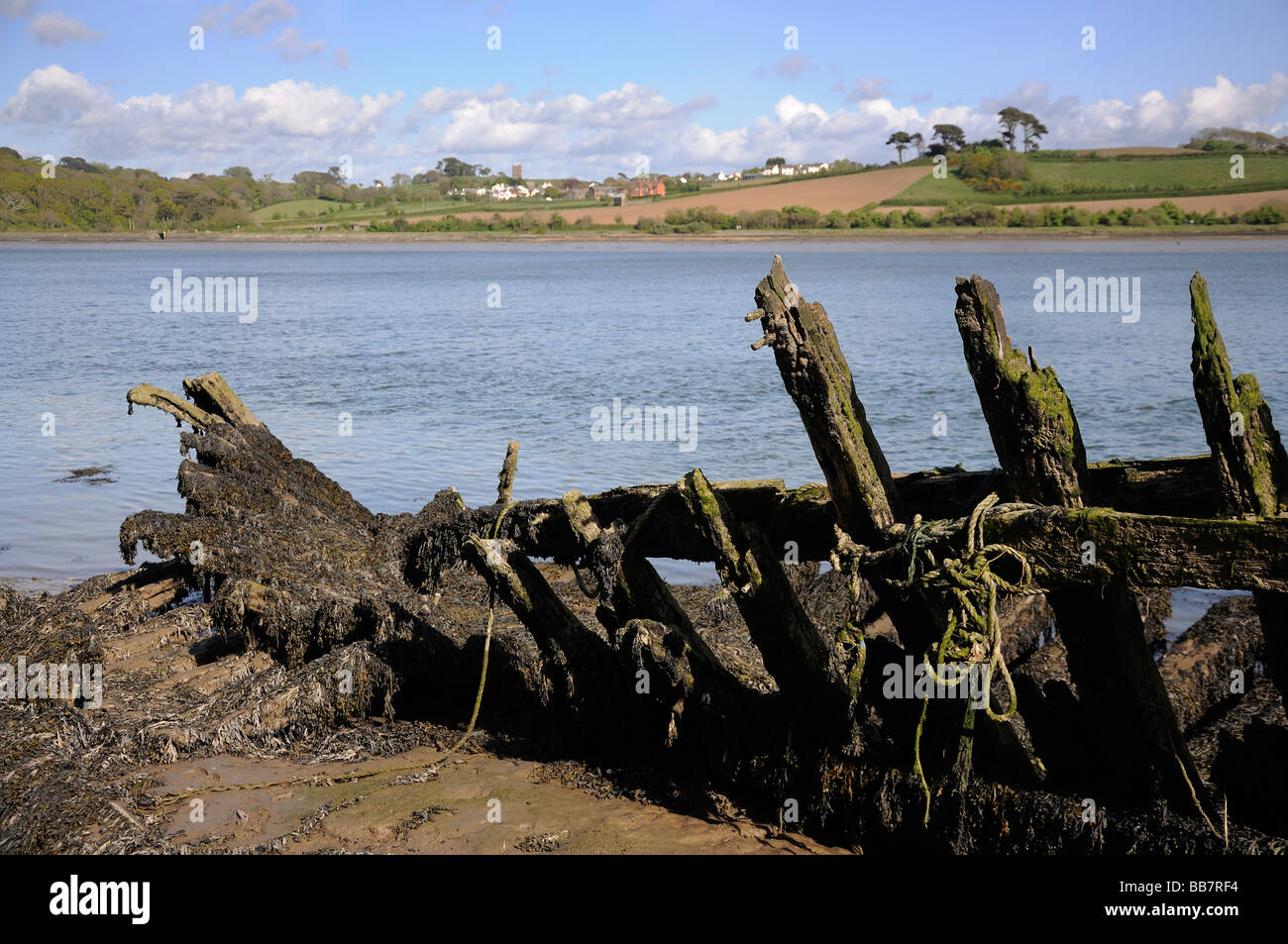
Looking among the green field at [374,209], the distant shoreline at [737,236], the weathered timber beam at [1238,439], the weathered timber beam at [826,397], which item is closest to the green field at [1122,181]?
the distant shoreline at [737,236]

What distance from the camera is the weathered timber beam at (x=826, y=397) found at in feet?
16.4

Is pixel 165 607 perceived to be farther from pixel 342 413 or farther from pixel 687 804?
pixel 342 413

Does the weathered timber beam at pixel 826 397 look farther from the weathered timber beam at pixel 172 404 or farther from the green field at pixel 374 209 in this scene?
the green field at pixel 374 209

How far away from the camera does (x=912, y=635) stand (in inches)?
216

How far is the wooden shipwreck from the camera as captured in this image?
457cm

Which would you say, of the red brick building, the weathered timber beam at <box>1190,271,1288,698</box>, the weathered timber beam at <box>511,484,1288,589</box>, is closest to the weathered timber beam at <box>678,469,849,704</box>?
the weathered timber beam at <box>511,484,1288,589</box>

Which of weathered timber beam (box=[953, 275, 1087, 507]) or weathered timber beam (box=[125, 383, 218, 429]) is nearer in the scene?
weathered timber beam (box=[953, 275, 1087, 507])

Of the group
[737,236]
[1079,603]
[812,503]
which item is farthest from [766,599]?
[737,236]

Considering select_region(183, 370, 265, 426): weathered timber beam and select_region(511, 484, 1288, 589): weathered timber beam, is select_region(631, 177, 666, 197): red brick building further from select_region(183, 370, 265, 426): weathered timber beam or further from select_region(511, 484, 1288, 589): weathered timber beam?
select_region(511, 484, 1288, 589): weathered timber beam

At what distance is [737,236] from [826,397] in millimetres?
125018

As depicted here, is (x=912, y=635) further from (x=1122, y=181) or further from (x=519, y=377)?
(x=1122, y=181)

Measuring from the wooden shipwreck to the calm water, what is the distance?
26.1 feet

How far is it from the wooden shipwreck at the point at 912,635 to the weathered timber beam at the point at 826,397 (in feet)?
0.05
